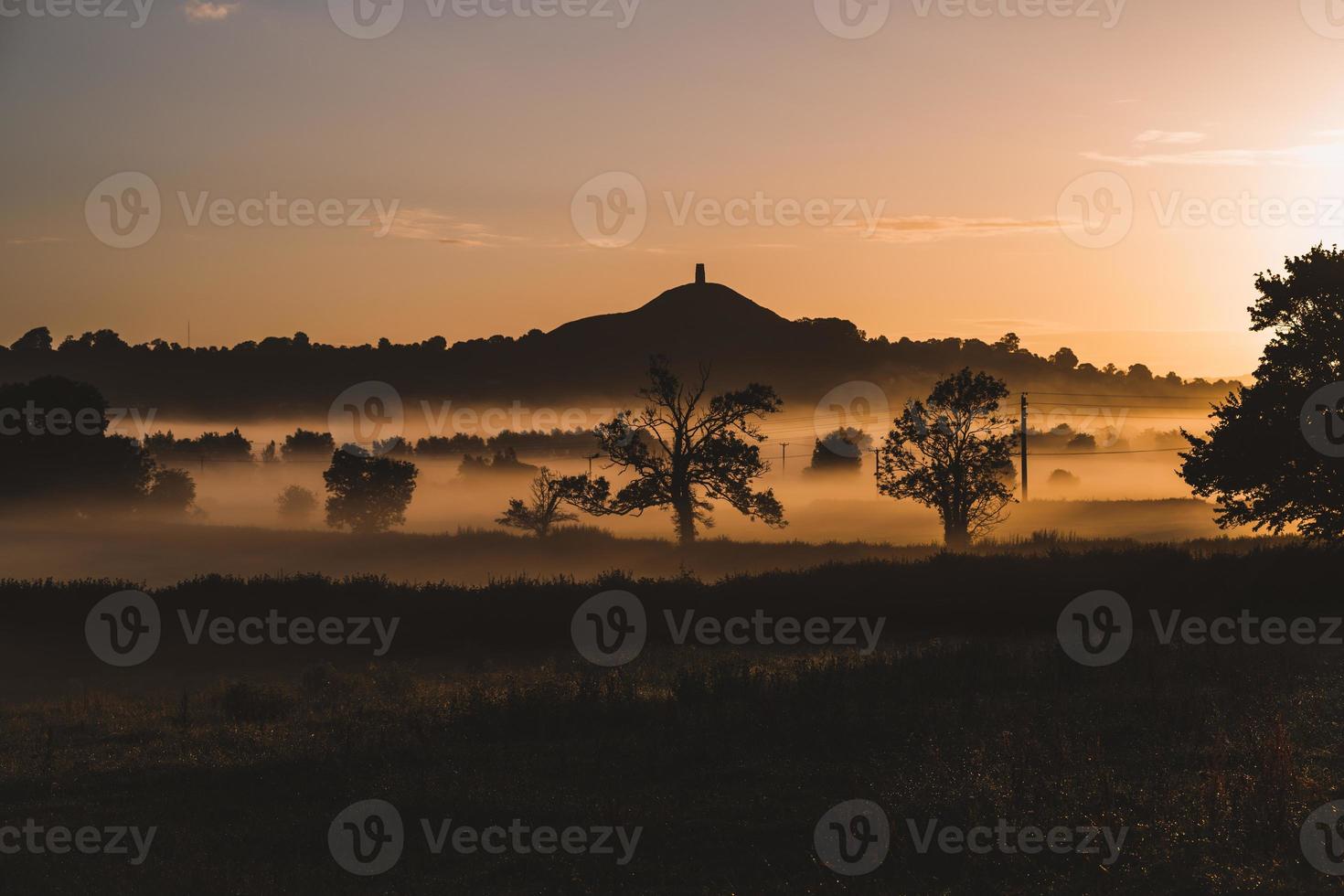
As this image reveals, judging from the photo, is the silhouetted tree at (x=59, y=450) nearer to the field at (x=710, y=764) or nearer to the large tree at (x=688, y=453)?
the large tree at (x=688, y=453)

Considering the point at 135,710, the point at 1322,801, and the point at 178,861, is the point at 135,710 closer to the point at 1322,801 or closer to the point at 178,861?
the point at 178,861

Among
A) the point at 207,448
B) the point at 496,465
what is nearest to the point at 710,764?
the point at 496,465

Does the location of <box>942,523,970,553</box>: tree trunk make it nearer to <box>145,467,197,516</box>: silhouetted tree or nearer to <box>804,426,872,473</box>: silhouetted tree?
<box>804,426,872,473</box>: silhouetted tree

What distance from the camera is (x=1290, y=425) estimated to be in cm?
3866

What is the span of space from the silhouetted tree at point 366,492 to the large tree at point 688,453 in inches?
1693

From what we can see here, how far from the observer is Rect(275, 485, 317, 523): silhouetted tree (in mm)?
144000

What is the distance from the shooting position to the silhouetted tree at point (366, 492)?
323 ft

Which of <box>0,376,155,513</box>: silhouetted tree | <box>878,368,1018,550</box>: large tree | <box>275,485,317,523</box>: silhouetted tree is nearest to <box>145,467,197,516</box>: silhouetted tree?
<box>275,485,317,523</box>: silhouetted tree

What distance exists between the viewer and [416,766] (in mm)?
14688

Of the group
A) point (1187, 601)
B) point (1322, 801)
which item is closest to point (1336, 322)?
point (1187, 601)

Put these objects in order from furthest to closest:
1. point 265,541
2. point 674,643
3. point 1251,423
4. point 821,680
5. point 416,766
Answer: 1. point 265,541
2. point 1251,423
3. point 674,643
4. point 821,680
5. point 416,766

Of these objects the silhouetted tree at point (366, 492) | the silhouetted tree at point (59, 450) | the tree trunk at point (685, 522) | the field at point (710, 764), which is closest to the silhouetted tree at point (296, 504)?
the silhouetted tree at point (366, 492)

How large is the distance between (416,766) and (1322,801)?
10767mm

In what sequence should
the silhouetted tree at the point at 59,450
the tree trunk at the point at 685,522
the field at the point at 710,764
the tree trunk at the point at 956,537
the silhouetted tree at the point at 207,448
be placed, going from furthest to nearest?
the silhouetted tree at the point at 207,448
the silhouetted tree at the point at 59,450
the tree trunk at the point at 685,522
the tree trunk at the point at 956,537
the field at the point at 710,764
